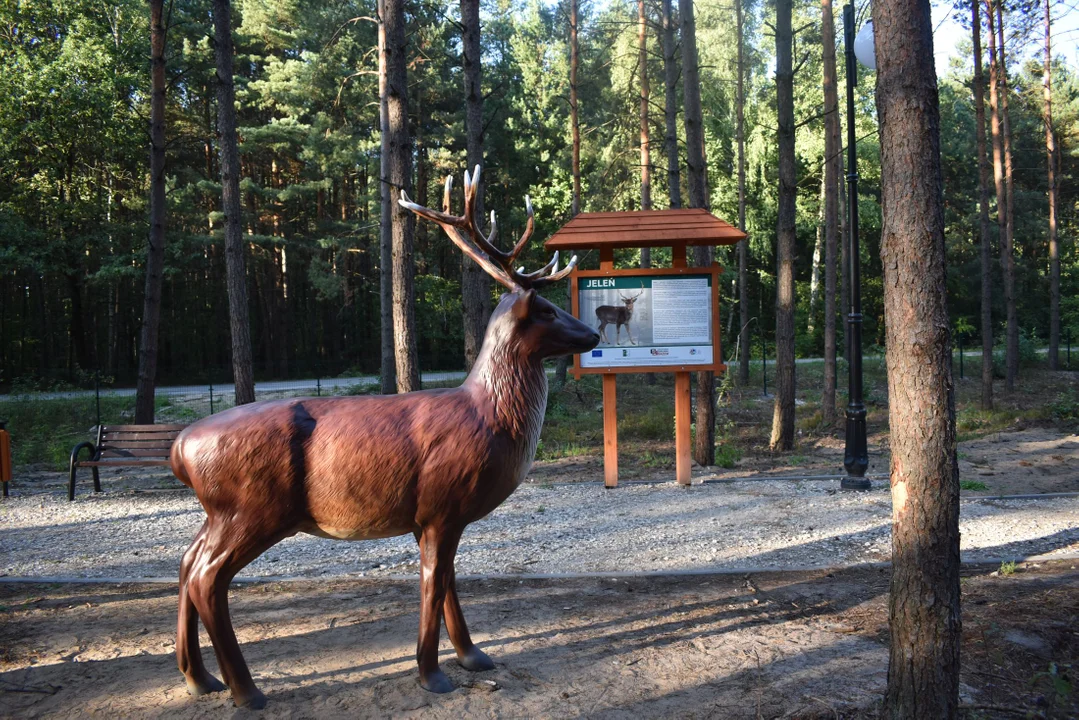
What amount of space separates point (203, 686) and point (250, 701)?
1.11 ft

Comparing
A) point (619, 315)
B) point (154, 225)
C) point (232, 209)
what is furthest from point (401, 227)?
point (154, 225)

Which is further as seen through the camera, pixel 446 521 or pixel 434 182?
pixel 434 182

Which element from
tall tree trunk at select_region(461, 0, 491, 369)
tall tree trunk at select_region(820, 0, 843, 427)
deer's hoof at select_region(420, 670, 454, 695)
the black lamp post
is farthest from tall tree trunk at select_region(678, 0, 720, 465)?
deer's hoof at select_region(420, 670, 454, 695)

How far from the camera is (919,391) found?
3156 mm

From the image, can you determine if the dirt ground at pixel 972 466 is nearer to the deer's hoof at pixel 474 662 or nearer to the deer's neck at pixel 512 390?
the deer's hoof at pixel 474 662

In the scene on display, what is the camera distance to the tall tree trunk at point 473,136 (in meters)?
10.1

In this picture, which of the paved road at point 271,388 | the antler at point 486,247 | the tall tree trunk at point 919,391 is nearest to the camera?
the tall tree trunk at point 919,391

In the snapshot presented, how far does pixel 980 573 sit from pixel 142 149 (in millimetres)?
25520

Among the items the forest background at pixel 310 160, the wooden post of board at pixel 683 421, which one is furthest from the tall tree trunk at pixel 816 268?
the wooden post of board at pixel 683 421

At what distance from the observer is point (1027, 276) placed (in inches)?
1377

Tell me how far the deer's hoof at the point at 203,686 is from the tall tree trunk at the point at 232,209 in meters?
7.62

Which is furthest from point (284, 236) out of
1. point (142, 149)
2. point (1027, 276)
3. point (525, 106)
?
point (1027, 276)

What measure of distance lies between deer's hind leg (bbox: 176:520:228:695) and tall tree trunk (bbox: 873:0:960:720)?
323cm

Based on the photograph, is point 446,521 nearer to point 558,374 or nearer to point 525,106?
point 558,374
